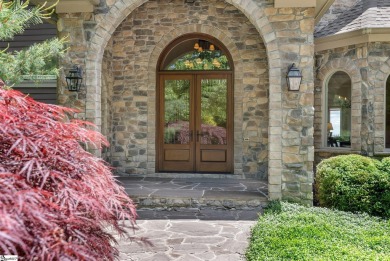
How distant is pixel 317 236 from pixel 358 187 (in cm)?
183

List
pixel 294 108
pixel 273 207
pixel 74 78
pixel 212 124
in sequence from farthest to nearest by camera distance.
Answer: pixel 212 124
pixel 74 78
pixel 294 108
pixel 273 207

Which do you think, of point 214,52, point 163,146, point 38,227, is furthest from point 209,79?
point 38,227

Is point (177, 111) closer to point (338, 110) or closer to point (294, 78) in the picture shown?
point (294, 78)

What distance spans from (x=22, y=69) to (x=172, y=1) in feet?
14.6

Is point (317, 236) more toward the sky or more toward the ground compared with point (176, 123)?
more toward the ground

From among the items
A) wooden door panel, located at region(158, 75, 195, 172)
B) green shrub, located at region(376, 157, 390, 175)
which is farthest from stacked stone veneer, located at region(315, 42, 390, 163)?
wooden door panel, located at region(158, 75, 195, 172)

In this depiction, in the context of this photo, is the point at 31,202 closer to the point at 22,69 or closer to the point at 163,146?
the point at 22,69

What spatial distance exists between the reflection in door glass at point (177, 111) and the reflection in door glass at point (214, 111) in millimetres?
362

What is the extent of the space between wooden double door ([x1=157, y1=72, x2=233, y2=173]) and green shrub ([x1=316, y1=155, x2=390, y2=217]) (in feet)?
8.66

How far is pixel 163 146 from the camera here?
8.27 meters

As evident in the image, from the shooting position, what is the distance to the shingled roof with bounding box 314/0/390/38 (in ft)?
24.5

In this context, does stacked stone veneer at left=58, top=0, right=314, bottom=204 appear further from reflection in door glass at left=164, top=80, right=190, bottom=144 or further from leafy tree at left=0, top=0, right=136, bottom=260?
leafy tree at left=0, top=0, right=136, bottom=260

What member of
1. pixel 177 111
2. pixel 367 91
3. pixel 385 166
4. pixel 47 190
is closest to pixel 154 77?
pixel 177 111

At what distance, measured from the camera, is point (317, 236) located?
420 centimetres
